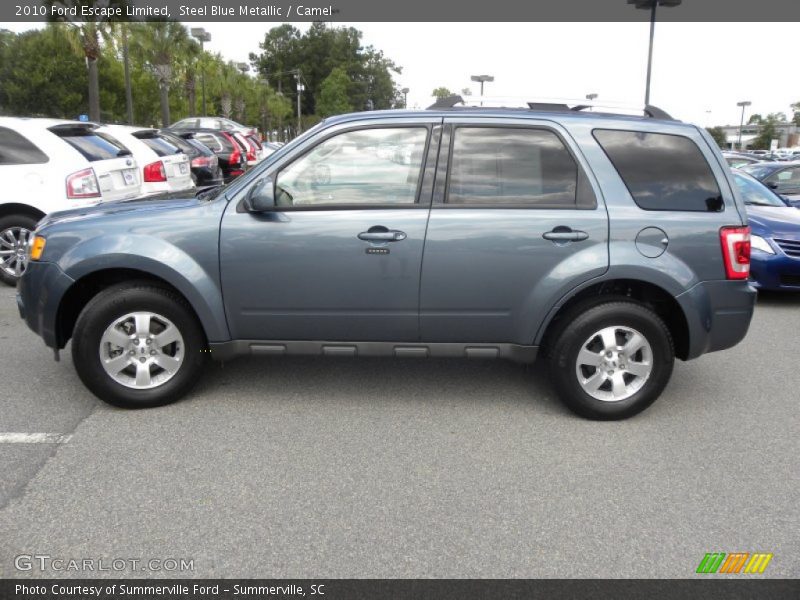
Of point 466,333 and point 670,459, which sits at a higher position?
point 466,333

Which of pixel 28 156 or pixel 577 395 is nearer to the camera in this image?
pixel 577 395

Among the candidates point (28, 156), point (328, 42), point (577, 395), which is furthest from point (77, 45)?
point (328, 42)

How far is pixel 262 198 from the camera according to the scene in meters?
4.07

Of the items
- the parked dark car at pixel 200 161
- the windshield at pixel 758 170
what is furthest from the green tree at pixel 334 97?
the windshield at pixel 758 170

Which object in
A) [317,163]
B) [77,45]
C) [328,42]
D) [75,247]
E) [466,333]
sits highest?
[328,42]

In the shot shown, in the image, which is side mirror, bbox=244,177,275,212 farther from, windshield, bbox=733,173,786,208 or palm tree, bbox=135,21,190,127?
palm tree, bbox=135,21,190,127

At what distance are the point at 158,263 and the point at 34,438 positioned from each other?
4.01 ft

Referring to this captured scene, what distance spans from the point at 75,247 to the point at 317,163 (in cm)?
158

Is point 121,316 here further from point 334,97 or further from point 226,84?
point 334,97

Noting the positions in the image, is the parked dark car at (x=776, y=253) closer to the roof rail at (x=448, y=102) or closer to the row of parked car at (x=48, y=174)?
the roof rail at (x=448, y=102)

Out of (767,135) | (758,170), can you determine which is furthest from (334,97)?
(767,135)

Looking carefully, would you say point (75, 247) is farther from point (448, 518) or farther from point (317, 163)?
point (448, 518)

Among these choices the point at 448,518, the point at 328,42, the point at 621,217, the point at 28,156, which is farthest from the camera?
the point at 328,42
